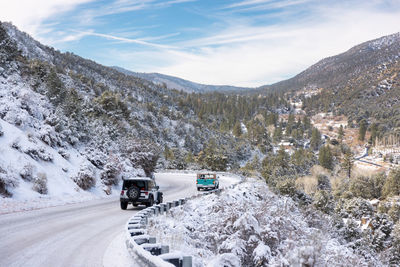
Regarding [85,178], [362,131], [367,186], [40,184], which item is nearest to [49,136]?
[85,178]

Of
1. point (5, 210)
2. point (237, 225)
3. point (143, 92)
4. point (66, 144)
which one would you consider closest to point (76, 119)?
point (66, 144)

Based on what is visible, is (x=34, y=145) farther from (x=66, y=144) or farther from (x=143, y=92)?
(x=143, y=92)

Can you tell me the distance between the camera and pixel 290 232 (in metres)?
12.9

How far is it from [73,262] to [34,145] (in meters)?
15.3

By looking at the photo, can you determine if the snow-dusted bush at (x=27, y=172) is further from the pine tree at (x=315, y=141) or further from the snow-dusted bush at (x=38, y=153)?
the pine tree at (x=315, y=141)

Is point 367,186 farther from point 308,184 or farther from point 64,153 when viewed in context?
point 64,153

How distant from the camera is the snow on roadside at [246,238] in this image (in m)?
8.98

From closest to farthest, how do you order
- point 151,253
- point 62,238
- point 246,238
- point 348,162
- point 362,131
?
1. point 151,253
2. point 62,238
3. point 246,238
4. point 348,162
5. point 362,131

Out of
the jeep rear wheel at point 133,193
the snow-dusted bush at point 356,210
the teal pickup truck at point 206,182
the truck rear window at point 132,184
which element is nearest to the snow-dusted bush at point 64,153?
the truck rear window at point 132,184

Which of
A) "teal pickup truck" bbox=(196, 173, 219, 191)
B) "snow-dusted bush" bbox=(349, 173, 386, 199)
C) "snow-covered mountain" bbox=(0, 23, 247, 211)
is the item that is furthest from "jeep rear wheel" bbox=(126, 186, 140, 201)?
"snow-dusted bush" bbox=(349, 173, 386, 199)

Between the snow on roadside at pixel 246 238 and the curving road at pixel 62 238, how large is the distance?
173 centimetres

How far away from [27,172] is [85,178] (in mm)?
4708

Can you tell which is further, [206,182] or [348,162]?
[348,162]

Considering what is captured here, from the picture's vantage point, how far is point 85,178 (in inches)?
875
